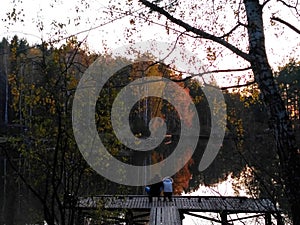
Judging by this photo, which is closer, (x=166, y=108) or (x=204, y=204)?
(x=166, y=108)

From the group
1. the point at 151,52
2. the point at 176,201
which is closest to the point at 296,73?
the point at 176,201

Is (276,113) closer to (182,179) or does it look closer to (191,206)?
(191,206)

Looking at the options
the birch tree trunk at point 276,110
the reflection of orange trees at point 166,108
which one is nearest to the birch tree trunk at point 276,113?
the birch tree trunk at point 276,110

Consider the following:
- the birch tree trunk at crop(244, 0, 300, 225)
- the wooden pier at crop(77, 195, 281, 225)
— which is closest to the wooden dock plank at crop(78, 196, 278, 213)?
the wooden pier at crop(77, 195, 281, 225)

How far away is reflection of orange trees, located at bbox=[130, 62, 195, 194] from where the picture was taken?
463 centimetres

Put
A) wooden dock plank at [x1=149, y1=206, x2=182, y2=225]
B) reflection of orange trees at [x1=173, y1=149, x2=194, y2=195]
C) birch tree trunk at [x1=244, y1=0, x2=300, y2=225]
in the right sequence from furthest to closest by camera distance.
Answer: reflection of orange trees at [x1=173, y1=149, x2=194, y2=195] → wooden dock plank at [x1=149, y1=206, x2=182, y2=225] → birch tree trunk at [x1=244, y1=0, x2=300, y2=225]

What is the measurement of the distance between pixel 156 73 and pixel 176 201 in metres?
7.51

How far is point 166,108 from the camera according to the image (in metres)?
7.46

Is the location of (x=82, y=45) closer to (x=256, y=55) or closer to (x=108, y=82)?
(x=108, y=82)

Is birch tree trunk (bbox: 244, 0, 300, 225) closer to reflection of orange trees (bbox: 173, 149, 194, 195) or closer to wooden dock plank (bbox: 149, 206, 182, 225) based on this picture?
wooden dock plank (bbox: 149, 206, 182, 225)

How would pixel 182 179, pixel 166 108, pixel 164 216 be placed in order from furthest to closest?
1. pixel 182 179
2. pixel 164 216
3. pixel 166 108

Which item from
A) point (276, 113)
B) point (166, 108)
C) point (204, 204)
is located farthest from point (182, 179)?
point (276, 113)

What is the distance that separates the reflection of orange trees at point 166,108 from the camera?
4.63 metres

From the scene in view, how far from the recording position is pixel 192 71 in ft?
15.0
